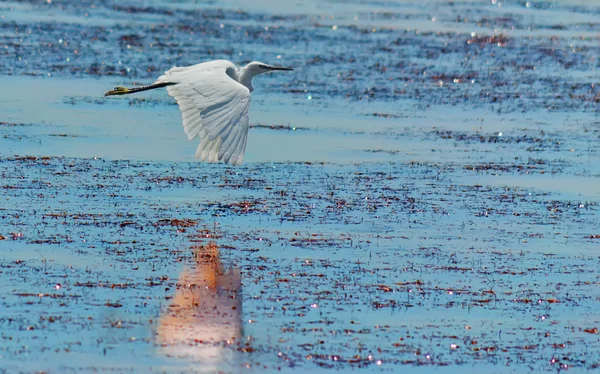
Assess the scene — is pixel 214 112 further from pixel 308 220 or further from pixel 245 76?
pixel 245 76

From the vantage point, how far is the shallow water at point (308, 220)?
7742 mm

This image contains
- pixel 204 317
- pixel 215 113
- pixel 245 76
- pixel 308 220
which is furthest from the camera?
pixel 245 76

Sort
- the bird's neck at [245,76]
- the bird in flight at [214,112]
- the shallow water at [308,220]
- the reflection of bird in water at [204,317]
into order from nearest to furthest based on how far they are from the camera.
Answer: the reflection of bird in water at [204,317] < the shallow water at [308,220] < the bird in flight at [214,112] < the bird's neck at [245,76]

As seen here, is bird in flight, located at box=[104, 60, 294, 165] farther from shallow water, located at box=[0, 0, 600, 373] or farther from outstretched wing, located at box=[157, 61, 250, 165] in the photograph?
shallow water, located at box=[0, 0, 600, 373]

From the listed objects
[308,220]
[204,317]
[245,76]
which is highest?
[245,76]

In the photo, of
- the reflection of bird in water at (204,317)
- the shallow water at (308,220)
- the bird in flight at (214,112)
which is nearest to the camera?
the reflection of bird in water at (204,317)

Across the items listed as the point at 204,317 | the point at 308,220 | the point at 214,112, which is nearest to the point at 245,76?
the point at 308,220

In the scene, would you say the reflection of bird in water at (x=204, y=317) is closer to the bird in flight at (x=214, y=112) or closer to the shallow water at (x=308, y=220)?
the shallow water at (x=308, y=220)

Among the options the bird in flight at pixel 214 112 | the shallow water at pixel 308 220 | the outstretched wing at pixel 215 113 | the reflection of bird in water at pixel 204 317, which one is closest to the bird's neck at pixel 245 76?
the shallow water at pixel 308 220

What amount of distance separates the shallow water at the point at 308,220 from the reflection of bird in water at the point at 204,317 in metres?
0.02

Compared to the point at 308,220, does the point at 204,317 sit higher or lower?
higher

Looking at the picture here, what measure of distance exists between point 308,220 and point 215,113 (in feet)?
4.84

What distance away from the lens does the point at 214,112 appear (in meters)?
10.2

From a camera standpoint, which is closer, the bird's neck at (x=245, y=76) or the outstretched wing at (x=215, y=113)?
the outstretched wing at (x=215, y=113)
